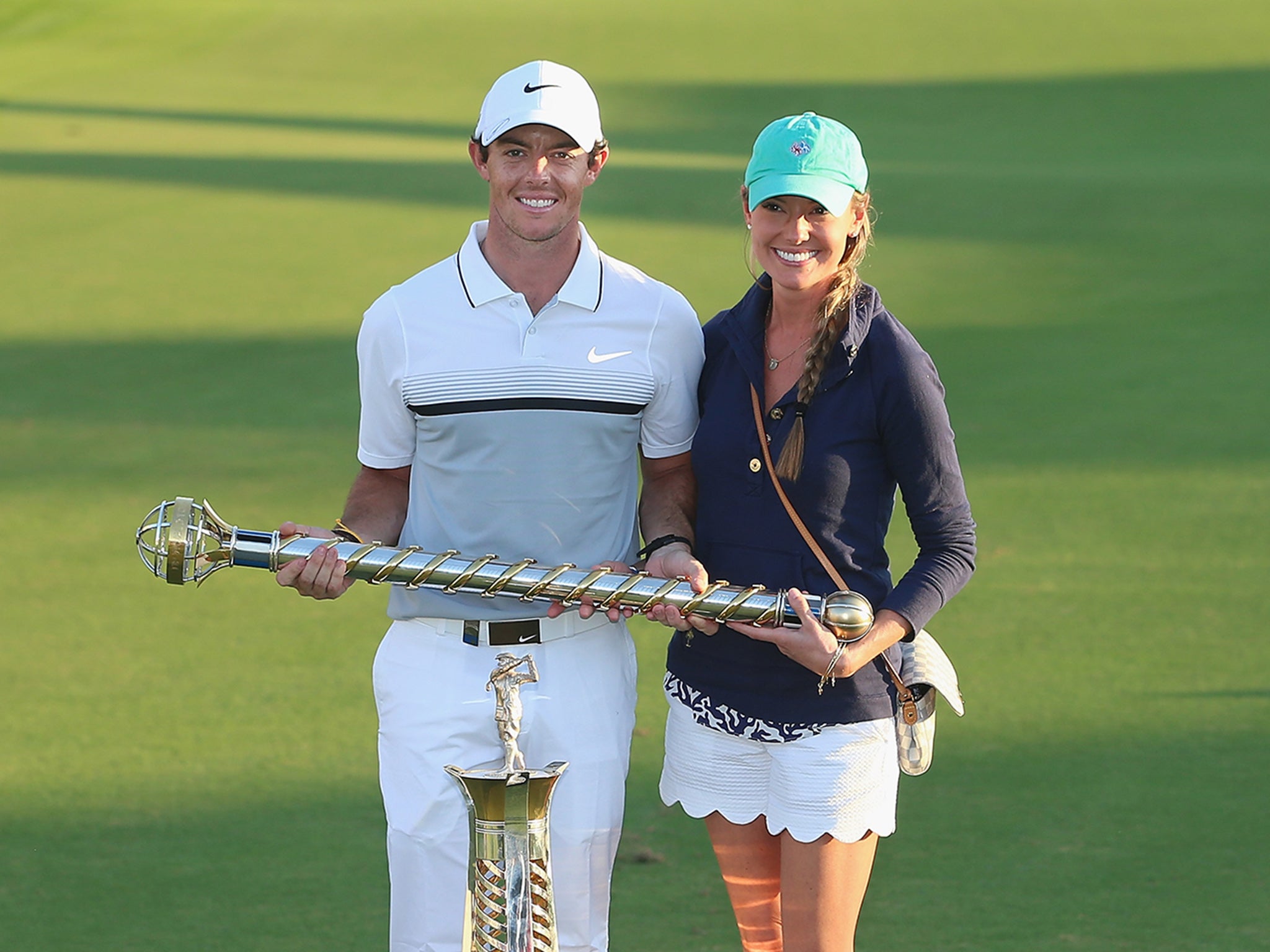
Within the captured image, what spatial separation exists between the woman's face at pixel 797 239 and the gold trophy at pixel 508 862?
0.94m

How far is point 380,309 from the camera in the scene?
9.79ft

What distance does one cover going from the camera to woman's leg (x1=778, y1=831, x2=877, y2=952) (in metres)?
2.94

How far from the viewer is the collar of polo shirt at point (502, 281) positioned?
117 inches

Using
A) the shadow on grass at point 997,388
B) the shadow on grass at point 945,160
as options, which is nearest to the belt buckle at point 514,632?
the shadow on grass at point 997,388

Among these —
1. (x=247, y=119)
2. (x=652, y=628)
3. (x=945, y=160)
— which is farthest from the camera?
(x=247, y=119)

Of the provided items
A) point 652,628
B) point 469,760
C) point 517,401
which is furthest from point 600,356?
point 652,628

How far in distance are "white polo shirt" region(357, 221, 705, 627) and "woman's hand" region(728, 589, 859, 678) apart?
45 centimetres

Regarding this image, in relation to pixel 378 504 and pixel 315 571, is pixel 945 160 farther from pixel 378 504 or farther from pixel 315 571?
pixel 315 571

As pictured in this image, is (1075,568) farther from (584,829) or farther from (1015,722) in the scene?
(584,829)

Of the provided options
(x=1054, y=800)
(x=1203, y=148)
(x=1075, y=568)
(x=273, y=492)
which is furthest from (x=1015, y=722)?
(x=1203, y=148)

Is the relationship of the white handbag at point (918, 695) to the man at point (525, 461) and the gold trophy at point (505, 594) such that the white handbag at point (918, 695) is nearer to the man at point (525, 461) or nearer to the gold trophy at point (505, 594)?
the gold trophy at point (505, 594)

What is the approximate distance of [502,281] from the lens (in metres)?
2.99

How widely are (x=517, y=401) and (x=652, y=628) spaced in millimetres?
3192

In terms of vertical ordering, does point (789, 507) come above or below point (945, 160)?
below
